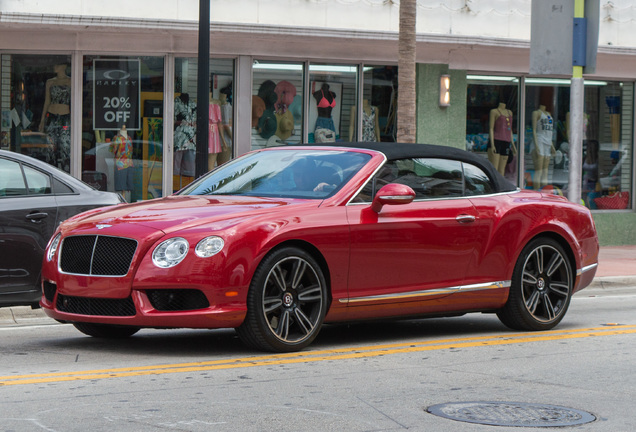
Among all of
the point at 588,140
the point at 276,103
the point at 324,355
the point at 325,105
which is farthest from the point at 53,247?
the point at 588,140

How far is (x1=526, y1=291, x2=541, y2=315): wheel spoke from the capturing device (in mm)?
9312

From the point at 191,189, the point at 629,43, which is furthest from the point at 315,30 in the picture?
the point at 191,189

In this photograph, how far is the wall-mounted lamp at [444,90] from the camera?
1977 centimetres

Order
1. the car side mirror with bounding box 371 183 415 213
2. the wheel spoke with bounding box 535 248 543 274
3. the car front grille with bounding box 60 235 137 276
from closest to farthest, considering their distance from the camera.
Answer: the car front grille with bounding box 60 235 137 276
the car side mirror with bounding box 371 183 415 213
the wheel spoke with bounding box 535 248 543 274

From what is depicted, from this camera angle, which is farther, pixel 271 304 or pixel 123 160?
pixel 123 160

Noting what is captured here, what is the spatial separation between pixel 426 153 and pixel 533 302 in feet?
5.27

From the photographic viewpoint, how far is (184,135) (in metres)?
18.4

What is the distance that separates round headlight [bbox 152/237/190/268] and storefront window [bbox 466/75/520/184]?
13.8m

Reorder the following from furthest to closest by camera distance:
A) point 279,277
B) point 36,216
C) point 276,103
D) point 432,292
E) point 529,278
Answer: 1. point 276,103
2. point 36,216
3. point 529,278
4. point 432,292
5. point 279,277

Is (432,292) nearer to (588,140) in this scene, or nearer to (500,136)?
(500,136)

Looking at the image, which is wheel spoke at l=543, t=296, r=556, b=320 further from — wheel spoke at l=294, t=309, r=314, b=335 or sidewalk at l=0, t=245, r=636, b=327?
sidewalk at l=0, t=245, r=636, b=327

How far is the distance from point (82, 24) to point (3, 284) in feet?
26.8

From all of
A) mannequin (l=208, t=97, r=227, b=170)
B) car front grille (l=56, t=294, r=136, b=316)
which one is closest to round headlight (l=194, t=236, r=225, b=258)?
car front grille (l=56, t=294, r=136, b=316)

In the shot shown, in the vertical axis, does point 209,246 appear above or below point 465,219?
below
